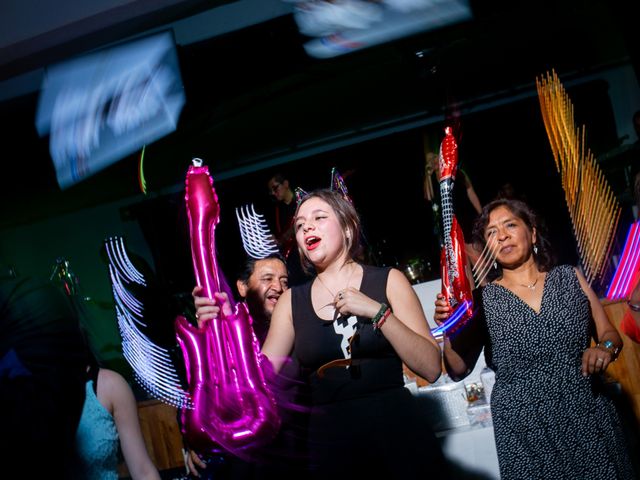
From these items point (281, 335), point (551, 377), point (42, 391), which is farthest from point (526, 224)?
point (42, 391)

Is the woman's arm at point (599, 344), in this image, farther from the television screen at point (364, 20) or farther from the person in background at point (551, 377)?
the television screen at point (364, 20)

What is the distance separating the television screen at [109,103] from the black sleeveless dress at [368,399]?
1.25 metres

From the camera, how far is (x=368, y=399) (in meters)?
1.65

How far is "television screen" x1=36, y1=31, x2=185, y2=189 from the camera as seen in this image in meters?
2.48

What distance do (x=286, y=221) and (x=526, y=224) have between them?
31.5 inches

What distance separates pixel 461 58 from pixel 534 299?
93cm

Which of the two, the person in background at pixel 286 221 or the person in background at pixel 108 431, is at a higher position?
the person in background at pixel 286 221

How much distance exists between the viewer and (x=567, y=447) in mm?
1667

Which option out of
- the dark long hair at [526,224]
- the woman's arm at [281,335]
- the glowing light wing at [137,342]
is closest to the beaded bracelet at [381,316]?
the woman's arm at [281,335]

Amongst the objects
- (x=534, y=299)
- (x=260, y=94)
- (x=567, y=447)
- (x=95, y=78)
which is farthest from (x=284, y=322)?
(x=95, y=78)

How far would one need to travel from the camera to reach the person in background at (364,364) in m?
1.60

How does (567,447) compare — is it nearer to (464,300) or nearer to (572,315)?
(572,315)

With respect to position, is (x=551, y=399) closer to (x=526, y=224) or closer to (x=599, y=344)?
(x=599, y=344)

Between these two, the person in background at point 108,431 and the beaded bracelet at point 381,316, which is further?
the beaded bracelet at point 381,316
